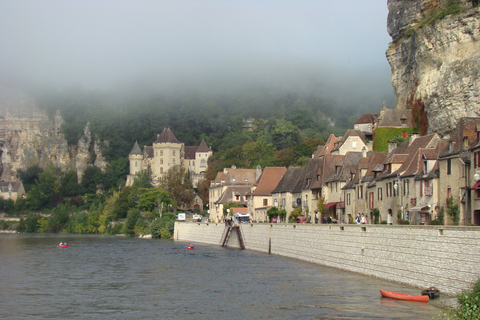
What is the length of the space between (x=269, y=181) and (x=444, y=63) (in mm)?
29424

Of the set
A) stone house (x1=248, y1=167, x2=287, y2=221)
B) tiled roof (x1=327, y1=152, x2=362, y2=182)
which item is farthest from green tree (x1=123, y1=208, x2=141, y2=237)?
tiled roof (x1=327, y1=152, x2=362, y2=182)

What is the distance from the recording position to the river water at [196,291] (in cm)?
2656

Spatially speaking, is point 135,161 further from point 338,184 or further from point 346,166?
point 338,184

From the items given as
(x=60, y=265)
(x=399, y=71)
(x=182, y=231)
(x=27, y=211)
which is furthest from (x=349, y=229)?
(x=27, y=211)

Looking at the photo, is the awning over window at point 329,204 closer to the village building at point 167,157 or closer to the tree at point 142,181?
the tree at point 142,181

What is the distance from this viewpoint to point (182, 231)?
3433 inches

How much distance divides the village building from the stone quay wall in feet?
375

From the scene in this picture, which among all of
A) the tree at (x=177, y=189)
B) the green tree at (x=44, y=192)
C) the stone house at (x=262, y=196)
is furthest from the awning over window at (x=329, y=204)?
the green tree at (x=44, y=192)

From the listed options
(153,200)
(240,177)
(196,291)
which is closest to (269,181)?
(240,177)

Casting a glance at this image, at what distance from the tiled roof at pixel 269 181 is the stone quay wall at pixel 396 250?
2736 centimetres

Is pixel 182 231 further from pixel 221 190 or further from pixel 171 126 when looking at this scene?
pixel 171 126

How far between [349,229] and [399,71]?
47380mm

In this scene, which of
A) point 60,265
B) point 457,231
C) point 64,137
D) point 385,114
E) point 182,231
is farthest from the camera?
point 64,137

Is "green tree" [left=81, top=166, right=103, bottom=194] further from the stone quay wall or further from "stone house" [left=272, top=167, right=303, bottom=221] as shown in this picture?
the stone quay wall
